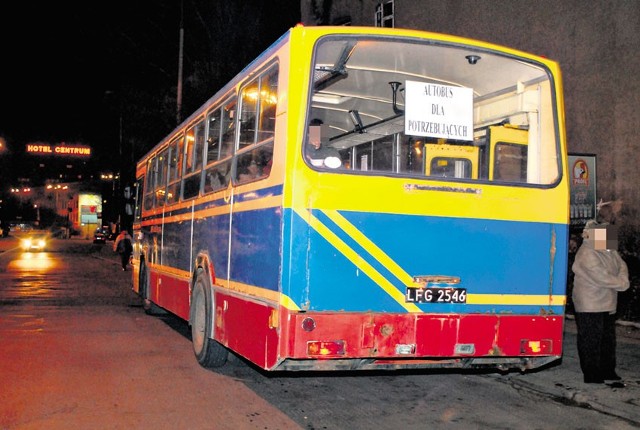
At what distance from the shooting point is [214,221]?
321 inches

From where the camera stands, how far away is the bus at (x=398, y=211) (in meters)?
5.98

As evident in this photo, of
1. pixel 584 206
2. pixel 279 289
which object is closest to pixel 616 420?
pixel 279 289

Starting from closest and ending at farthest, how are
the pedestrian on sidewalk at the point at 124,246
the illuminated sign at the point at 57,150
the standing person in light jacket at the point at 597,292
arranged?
the standing person in light jacket at the point at 597,292 → the pedestrian on sidewalk at the point at 124,246 → the illuminated sign at the point at 57,150

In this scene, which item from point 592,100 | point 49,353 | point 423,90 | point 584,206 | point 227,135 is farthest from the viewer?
point 592,100

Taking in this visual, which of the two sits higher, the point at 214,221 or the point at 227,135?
the point at 227,135

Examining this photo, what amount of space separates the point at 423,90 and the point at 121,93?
1196 inches

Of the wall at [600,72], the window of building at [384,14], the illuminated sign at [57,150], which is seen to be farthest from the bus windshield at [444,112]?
the illuminated sign at [57,150]

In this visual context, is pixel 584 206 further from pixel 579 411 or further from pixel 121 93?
pixel 121 93

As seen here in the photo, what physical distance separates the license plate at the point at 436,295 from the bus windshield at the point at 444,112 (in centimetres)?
99

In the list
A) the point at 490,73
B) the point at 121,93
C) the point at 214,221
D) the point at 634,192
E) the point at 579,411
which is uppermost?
the point at 121,93

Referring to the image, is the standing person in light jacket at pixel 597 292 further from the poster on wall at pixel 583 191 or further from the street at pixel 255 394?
the poster on wall at pixel 583 191

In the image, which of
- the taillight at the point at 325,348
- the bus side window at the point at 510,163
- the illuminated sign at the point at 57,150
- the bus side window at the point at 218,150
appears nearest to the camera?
the taillight at the point at 325,348

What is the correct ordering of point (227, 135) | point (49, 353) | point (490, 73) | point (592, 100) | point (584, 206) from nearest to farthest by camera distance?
point (490, 73), point (227, 135), point (49, 353), point (584, 206), point (592, 100)

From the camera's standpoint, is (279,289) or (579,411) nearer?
(279,289)
